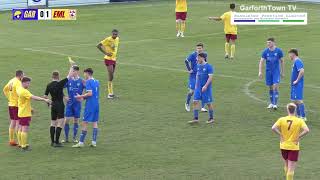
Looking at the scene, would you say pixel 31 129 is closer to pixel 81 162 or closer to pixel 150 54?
pixel 81 162

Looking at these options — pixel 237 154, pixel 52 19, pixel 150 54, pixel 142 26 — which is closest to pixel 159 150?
pixel 237 154

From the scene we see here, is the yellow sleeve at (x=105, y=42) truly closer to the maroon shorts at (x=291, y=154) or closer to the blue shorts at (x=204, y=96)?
the blue shorts at (x=204, y=96)

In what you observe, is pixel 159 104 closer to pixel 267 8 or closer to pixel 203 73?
pixel 203 73

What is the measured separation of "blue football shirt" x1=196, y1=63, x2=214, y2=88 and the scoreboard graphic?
90.7 ft

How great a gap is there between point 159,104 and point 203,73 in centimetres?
337

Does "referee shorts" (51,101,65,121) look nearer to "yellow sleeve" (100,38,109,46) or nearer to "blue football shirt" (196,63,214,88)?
"blue football shirt" (196,63,214,88)

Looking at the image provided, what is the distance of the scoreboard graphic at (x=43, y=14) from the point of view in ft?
164

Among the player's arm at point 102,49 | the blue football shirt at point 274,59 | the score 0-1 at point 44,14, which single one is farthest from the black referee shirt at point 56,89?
the score 0-1 at point 44,14

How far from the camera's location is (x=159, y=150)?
2025 centimetres

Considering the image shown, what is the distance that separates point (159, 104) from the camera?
2617 centimetres

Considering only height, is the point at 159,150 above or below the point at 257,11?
below

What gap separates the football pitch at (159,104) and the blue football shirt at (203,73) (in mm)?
1282

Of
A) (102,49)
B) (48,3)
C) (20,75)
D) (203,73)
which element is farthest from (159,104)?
(48,3)

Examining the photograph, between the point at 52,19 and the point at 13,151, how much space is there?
3061 centimetres
